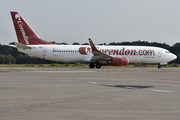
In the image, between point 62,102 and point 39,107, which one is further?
point 62,102

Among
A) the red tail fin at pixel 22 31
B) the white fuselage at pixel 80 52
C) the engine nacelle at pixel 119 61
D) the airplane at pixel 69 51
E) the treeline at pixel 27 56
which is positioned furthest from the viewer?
the treeline at pixel 27 56

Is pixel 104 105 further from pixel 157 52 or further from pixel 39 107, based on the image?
pixel 157 52

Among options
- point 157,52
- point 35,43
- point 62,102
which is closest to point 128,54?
point 157,52

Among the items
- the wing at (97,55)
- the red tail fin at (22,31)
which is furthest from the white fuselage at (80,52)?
the red tail fin at (22,31)

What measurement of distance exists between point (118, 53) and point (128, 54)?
5.59ft

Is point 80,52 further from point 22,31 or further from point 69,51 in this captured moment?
point 22,31

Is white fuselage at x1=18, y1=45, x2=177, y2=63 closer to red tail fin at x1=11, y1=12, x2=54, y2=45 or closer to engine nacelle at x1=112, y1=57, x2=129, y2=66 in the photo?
red tail fin at x1=11, y1=12, x2=54, y2=45

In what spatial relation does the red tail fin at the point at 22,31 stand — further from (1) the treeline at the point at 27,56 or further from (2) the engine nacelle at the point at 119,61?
(1) the treeline at the point at 27,56

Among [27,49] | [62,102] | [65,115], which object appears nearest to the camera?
[65,115]

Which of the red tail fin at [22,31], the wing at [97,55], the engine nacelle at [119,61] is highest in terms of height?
the red tail fin at [22,31]

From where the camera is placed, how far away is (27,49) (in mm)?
40344

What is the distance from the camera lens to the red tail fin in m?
41.7

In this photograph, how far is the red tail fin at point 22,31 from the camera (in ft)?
137

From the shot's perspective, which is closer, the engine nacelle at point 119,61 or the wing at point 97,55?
the engine nacelle at point 119,61
